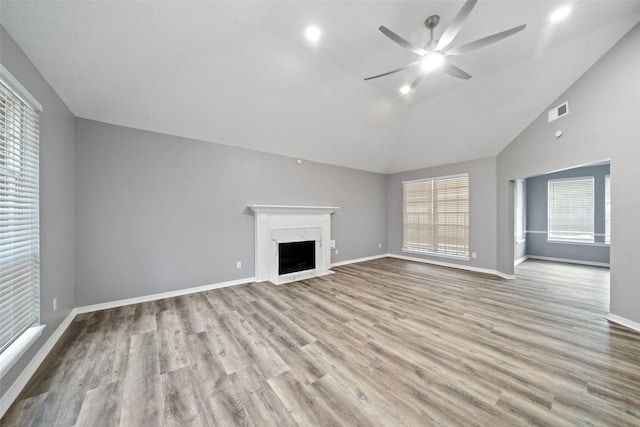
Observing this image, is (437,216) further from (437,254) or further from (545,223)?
(545,223)

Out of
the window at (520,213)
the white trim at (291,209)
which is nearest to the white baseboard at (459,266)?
the window at (520,213)

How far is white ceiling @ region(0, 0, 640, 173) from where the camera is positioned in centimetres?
203

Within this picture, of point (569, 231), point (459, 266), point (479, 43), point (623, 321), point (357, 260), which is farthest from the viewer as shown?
point (357, 260)

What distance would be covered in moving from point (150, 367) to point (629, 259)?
5239 mm

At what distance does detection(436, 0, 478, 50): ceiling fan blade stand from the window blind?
3622mm

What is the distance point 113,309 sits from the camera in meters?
3.08

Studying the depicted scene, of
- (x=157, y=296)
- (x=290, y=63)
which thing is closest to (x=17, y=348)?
(x=157, y=296)

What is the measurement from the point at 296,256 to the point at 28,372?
11.9ft

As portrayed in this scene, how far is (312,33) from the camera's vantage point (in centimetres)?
266

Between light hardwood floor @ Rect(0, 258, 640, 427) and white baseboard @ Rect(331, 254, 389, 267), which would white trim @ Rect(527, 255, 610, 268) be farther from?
white baseboard @ Rect(331, 254, 389, 267)

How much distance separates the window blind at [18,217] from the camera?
5.34 feet

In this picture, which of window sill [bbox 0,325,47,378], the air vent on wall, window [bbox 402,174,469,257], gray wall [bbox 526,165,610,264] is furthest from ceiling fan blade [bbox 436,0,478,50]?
gray wall [bbox 526,165,610,264]

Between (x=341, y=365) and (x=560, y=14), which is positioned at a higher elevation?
(x=560, y=14)

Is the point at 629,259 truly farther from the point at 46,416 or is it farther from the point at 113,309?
the point at 113,309
